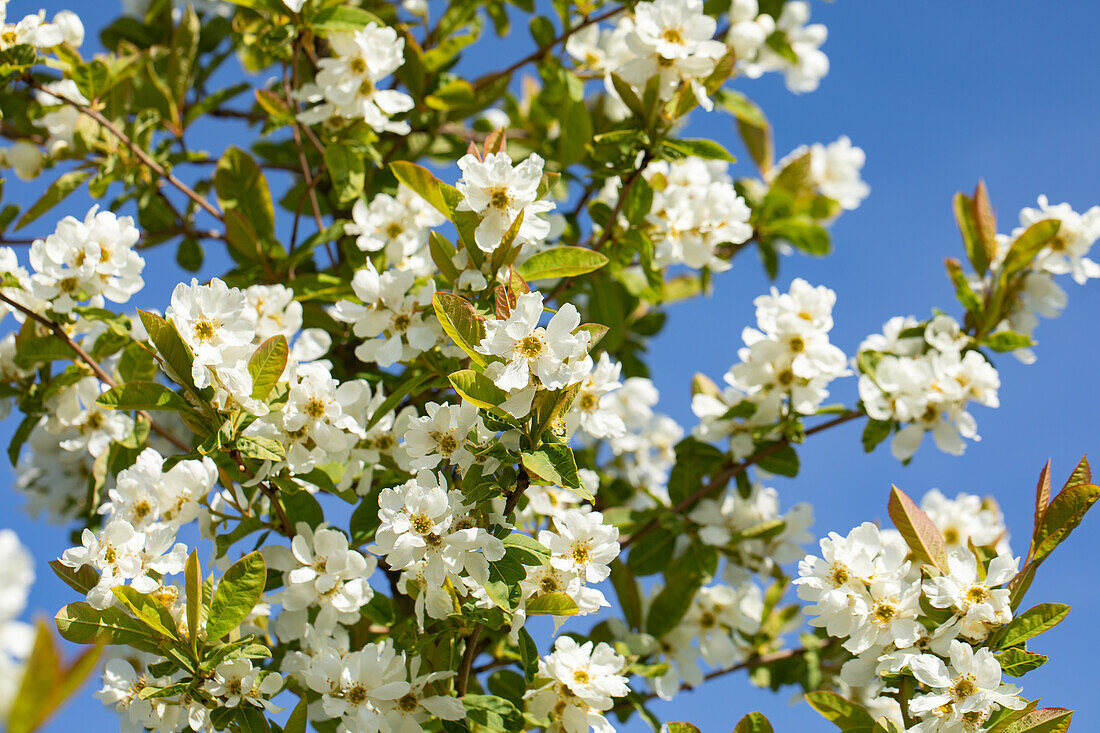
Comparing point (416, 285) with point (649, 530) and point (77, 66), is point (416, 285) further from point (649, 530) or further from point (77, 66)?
point (77, 66)

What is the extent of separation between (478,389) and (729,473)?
1313 millimetres

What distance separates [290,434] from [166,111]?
1.73 meters

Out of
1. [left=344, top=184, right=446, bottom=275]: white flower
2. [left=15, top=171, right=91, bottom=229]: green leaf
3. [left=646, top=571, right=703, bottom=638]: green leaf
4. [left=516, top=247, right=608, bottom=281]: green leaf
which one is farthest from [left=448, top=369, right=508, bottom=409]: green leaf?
[left=15, top=171, right=91, bottom=229]: green leaf

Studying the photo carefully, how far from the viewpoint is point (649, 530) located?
8.62 feet

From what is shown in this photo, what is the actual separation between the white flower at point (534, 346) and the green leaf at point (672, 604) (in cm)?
118

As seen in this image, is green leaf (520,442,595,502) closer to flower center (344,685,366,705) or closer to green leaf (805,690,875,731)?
flower center (344,685,366,705)

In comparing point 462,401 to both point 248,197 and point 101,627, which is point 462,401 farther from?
point 248,197

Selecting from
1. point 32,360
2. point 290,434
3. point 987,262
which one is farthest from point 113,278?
point 987,262

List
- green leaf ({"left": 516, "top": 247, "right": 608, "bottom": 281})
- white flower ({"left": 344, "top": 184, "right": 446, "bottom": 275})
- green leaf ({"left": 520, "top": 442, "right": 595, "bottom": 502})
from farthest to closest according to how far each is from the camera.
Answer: white flower ({"left": 344, "top": 184, "right": 446, "bottom": 275}) → green leaf ({"left": 516, "top": 247, "right": 608, "bottom": 281}) → green leaf ({"left": 520, "top": 442, "right": 595, "bottom": 502})

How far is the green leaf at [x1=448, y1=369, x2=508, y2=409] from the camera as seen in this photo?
1.53 m

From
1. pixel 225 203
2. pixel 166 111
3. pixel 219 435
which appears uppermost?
pixel 166 111

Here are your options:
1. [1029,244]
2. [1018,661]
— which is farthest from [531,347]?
[1029,244]

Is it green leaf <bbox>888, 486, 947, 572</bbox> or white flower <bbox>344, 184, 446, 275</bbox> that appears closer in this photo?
green leaf <bbox>888, 486, 947, 572</bbox>

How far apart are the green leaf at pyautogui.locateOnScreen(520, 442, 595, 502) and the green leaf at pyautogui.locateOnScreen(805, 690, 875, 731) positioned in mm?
744
